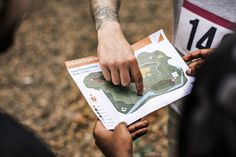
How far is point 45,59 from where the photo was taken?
4305 millimetres

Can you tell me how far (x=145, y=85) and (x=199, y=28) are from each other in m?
0.38

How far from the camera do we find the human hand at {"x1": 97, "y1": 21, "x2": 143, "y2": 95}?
2.12m

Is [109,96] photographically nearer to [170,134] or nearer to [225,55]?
[170,134]

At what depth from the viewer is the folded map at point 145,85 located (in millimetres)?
2132

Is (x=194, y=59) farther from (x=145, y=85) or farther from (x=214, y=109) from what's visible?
(x=214, y=109)

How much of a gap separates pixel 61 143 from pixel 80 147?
0.51 ft

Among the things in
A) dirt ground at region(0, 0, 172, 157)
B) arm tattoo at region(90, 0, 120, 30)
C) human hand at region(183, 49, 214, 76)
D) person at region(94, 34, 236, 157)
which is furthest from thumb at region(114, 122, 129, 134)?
dirt ground at region(0, 0, 172, 157)

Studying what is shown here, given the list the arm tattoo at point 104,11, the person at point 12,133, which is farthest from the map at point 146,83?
the person at point 12,133

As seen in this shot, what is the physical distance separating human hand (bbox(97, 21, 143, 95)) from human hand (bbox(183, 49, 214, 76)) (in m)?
0.26

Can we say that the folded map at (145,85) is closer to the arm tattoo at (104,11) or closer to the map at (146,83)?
the map at (146,83)

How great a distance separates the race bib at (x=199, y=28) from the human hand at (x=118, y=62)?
311mm

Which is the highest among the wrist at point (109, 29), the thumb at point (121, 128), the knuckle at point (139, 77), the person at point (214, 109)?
the person at point (214, 109)

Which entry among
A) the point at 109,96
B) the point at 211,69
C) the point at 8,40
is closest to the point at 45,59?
the point at 109,96

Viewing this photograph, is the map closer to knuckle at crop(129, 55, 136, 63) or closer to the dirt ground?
knuckle at crop(129, 55, 136, 63)
